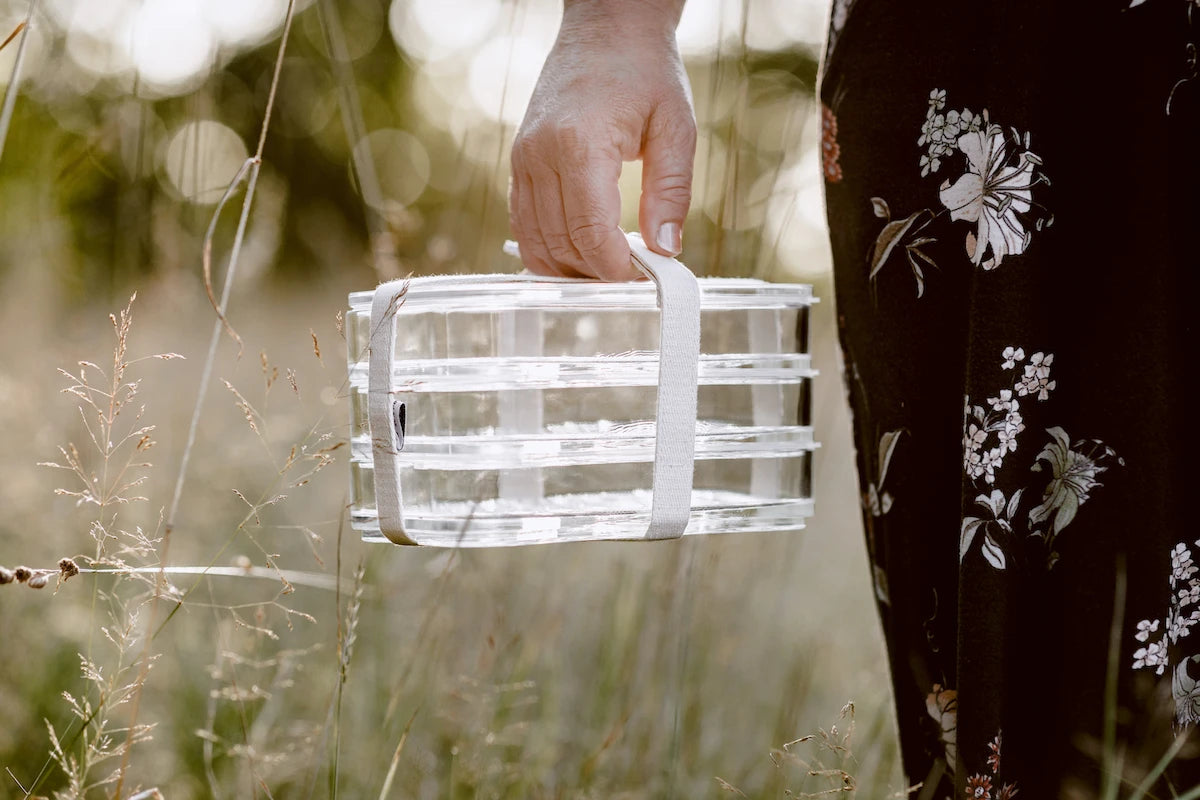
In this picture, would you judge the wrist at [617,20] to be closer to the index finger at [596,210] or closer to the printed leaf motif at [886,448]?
the index finger at [596,210]

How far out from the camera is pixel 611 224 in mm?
743

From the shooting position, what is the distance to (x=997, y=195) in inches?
26.2

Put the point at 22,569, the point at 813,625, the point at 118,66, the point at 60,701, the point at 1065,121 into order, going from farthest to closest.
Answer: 1. the point at 813,625
2. the point at 118,66
3. the point at 60,701
4. the point at 1065,121
5. the point at 22,569

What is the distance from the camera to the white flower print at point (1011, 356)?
0.66 m

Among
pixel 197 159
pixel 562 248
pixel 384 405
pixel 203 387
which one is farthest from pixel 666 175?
pixel 197 159

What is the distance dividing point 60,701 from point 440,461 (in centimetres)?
92

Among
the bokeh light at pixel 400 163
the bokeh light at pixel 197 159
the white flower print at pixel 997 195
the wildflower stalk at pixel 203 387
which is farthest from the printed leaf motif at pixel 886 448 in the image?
the bokeh light at pixel 400 163

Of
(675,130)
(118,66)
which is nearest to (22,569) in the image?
(675,130)

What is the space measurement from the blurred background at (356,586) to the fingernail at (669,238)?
21cm

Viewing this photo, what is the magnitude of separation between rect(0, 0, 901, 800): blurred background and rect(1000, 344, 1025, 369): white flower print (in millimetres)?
330

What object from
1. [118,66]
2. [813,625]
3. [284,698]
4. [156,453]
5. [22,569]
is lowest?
[813,625]

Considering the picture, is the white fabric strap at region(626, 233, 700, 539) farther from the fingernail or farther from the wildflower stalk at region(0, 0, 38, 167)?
the wildflower stalk at region(0, 0, 38, 167)

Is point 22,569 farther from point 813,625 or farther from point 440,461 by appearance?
point 813,625

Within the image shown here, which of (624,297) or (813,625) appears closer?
(624,297)
